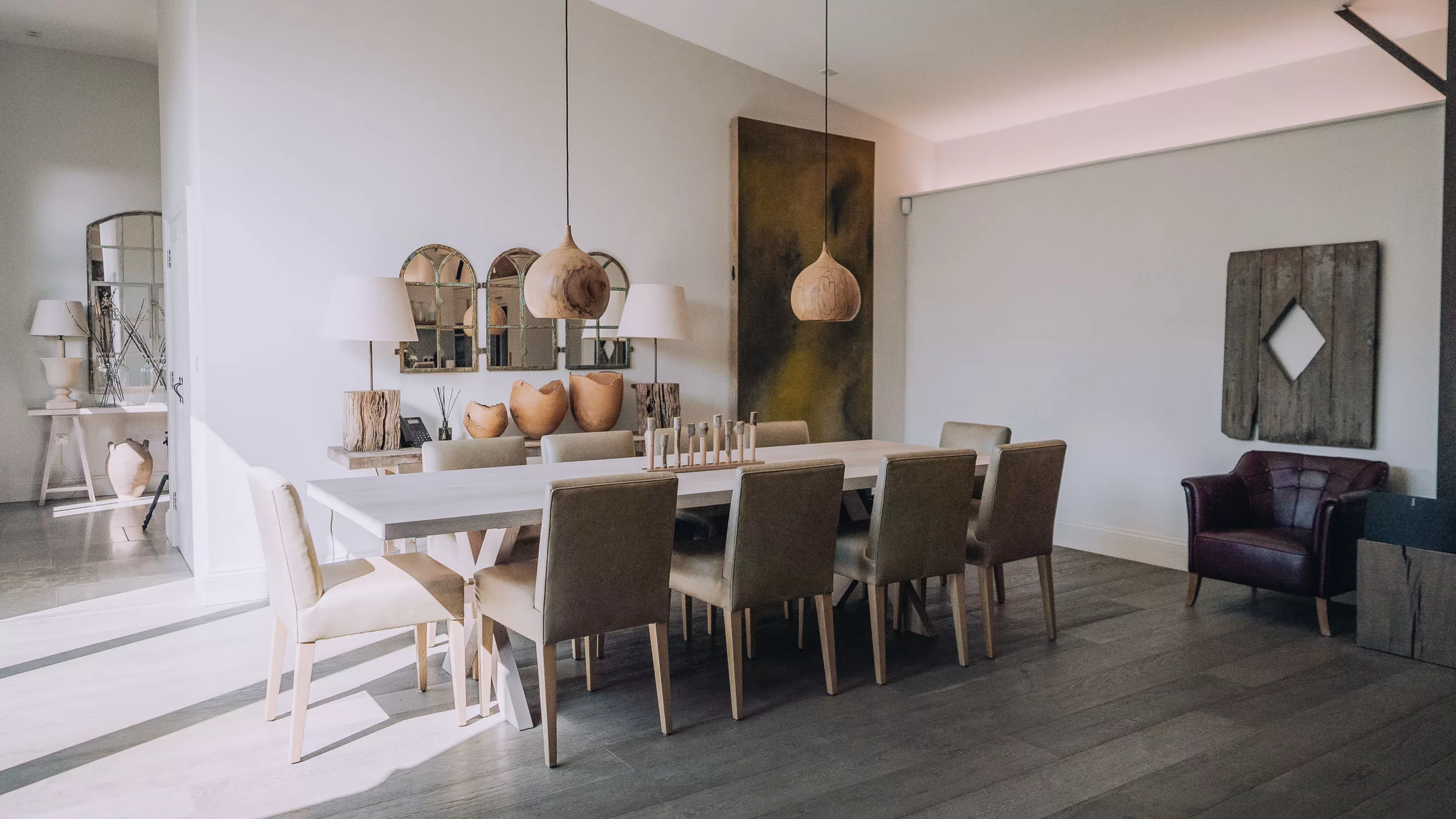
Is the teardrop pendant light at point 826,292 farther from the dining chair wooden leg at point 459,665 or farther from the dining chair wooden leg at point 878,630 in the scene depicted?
the dining chair wooden leg at point 459,665

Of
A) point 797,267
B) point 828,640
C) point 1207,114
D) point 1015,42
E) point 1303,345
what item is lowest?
point 828,640

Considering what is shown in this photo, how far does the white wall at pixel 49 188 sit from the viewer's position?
7129 millimetres

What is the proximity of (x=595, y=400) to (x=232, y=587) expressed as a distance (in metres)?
2.07

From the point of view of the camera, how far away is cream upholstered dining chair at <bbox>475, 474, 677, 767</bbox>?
2689 millimetres

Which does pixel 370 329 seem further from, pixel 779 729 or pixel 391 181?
pixel 779 729

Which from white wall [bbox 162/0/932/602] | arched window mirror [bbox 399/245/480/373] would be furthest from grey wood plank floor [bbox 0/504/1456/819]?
arched window mirror [bbox 399/245/480/373]

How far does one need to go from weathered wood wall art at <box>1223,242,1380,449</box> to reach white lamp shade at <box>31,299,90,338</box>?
810 cm

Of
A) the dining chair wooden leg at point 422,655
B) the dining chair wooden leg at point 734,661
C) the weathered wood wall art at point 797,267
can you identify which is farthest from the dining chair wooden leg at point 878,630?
the weathered wood wall art at point 797,267

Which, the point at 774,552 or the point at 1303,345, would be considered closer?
the point at 774,552

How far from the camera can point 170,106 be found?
208 inches

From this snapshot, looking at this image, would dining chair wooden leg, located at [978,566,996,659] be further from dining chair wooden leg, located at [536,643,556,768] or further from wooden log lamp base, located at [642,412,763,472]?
dining chair wooden leg, located at [536,643,556,768]

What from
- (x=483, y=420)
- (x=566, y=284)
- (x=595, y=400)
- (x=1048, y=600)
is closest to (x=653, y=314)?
(x=595, y=400)

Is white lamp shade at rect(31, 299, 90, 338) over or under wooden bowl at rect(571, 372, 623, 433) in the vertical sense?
over

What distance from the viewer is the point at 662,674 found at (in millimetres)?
2957
